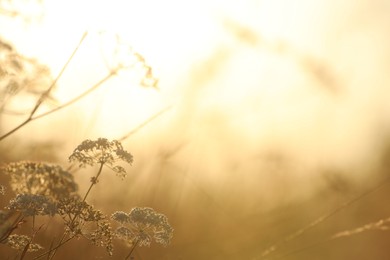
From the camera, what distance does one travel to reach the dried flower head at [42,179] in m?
2.18

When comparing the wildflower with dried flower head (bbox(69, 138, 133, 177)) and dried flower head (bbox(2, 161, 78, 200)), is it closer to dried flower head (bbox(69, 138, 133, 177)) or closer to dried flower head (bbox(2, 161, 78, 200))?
dried flower head (bbox(69, 138, 133, 177))

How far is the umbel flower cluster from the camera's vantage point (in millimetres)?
2303

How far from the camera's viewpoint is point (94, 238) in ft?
11.5

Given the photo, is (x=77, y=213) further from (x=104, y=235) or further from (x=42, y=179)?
(x=42, y=179)

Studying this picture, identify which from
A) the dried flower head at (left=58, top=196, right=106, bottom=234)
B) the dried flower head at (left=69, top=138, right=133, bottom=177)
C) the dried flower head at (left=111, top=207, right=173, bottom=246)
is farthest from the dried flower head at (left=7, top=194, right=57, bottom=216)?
the dried flower head at (left=111, top=207, right=173, bottom=246)

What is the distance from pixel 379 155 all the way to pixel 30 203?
8835mm

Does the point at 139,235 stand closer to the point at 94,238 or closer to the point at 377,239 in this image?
the point at 94,238

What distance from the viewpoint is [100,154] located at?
369 cm

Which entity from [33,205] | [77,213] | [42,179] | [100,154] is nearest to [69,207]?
[77,213]

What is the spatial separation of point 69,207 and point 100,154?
0.57 metres

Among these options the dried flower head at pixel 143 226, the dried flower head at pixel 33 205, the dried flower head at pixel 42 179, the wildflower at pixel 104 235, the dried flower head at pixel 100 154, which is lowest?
the dried flower head at pixel 42 179

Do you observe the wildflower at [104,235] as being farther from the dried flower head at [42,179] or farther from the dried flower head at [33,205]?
the dried flower head at [42,179]

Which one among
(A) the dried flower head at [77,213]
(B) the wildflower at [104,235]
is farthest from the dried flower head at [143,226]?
(A) the dried flower head at [77,213]

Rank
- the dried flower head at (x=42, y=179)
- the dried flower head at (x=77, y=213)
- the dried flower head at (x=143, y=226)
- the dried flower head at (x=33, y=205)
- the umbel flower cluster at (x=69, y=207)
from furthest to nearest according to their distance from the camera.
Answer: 1. the dried flower head at (x=143, y=226)
2. the dried flower head at (x=77, y=213)
3. the dried flower head at (x=33, y=205)
4. the umbel flower cluster at (x=69, y=207)
5. the dried flower head at (x=42, y=179)
